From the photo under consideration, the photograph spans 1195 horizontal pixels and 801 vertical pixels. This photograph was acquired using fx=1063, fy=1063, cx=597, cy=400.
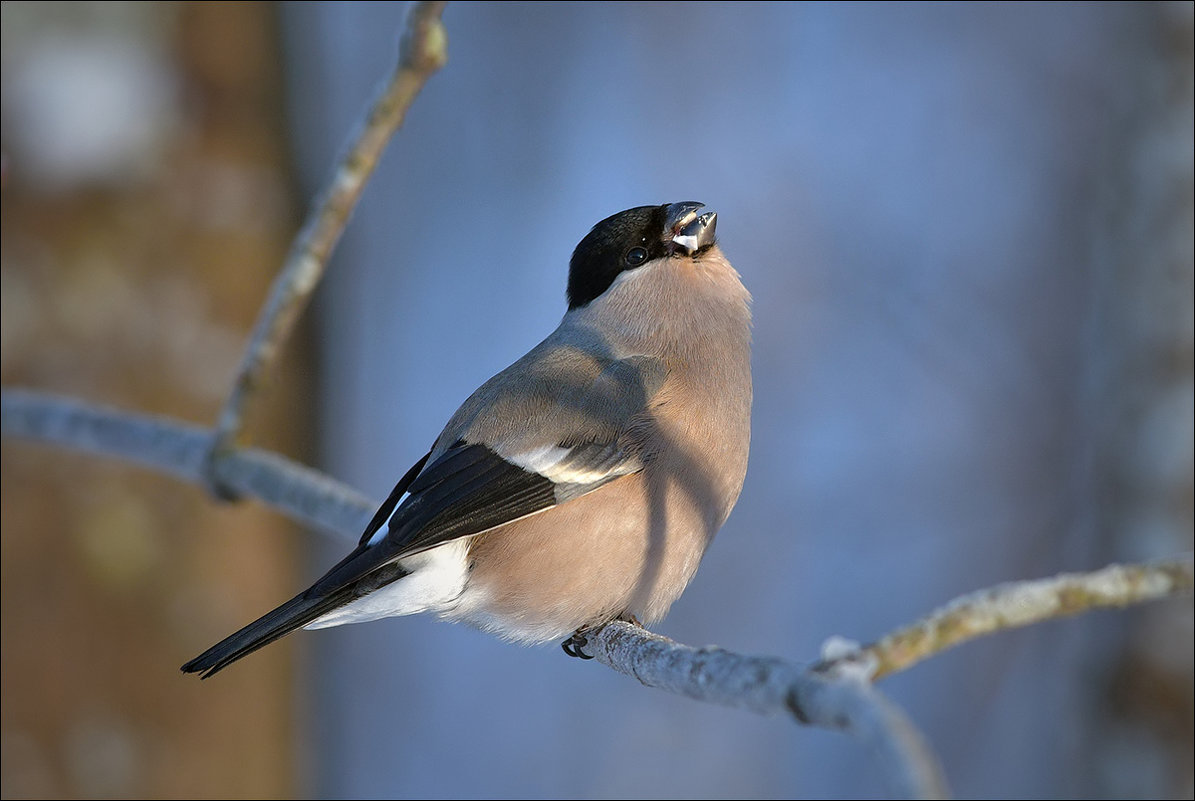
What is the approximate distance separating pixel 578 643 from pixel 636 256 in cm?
104

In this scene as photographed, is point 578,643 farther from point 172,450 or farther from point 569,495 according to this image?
point 172,450

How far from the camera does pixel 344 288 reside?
471 cm

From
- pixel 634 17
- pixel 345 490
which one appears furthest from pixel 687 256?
pixel 634 17

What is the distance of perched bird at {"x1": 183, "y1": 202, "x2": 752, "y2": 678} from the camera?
2256 mm

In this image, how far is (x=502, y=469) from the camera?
236cm

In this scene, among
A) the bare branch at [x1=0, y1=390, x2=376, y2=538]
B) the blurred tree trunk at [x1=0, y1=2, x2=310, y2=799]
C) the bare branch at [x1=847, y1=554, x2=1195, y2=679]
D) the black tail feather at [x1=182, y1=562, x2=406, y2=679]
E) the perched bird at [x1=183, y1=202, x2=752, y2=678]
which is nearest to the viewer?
the bare branch at [x1=847, y1=554, x2=1195, y2=679]

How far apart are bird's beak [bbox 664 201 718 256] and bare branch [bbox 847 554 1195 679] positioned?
1.61 meters

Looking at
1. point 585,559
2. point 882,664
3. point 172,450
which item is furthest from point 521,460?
point 882,664

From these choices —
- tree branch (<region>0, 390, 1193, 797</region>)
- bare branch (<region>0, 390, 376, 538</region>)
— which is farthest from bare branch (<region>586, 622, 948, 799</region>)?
bare branch (<region>0, 390, 376, 538</region>)

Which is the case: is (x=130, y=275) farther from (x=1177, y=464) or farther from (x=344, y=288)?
(x=1177, y=464)

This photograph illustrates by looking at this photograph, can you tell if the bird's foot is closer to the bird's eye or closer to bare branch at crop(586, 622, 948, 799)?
bare branch at crop(586, 622, 948, 799)

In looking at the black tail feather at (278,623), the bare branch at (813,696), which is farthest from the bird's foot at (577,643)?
the bare branch at (813,696)

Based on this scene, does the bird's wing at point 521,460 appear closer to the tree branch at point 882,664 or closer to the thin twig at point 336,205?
the tree branch at point 882,664

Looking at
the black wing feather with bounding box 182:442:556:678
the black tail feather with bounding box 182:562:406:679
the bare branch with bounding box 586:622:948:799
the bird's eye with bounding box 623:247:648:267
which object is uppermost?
the bird's eye with bounding box 623:247:648:267
